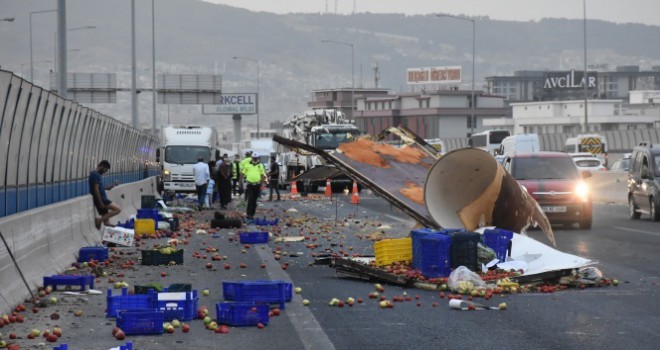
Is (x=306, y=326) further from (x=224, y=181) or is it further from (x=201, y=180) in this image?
(x=224, y=181)

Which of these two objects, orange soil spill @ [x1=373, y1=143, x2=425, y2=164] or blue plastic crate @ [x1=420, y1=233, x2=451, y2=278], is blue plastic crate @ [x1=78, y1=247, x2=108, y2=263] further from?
orange soil spill @ [x1=373, y1=143, x2=425, y2=164]

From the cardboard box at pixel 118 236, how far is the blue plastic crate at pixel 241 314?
34.6 feet

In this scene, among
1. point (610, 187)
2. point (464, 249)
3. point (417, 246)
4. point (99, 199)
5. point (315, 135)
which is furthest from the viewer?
point (315, 135)

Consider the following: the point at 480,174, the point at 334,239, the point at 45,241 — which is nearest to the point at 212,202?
the point at 334,239

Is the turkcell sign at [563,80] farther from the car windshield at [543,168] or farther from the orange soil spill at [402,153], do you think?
the orange soil spill at [402,153]

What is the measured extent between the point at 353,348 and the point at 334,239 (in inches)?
574

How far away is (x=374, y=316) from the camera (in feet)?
43.8

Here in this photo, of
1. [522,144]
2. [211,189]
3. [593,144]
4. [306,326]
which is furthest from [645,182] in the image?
[593,144]

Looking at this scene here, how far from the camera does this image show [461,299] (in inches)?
581

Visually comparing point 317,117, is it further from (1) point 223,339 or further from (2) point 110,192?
(1) point 223,339

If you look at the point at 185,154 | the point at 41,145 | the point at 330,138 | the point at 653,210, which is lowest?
the point at 653,210

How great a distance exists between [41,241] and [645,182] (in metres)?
18.8

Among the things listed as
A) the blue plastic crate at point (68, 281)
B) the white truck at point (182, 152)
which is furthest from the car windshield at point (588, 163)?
the blue plastic crate at point (68, 281)

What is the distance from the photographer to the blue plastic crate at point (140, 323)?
39.4 ft
